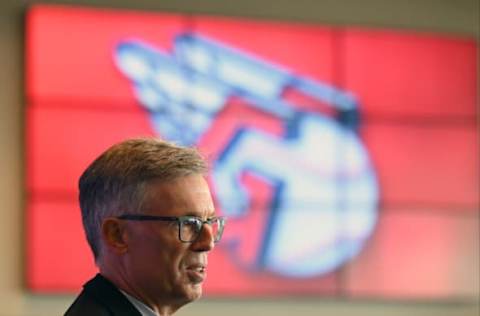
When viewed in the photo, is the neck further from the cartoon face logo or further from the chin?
the cartoon face logo

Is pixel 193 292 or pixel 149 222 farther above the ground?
pixel 149 222

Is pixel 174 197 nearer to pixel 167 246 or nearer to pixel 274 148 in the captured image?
pixel 167 246

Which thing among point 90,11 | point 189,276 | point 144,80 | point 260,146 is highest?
point 90,11

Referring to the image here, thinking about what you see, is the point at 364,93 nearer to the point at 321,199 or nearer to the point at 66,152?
the point at 321,199

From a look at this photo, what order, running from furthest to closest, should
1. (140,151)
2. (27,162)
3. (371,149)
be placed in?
(371,149), (27,162), (140,151)

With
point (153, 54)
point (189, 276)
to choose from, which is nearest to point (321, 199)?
point (153, 54)

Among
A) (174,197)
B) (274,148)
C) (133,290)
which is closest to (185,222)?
(174,197)

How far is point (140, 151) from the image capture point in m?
1.80

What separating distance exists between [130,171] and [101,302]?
0.23 m

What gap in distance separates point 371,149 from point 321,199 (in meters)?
0.44

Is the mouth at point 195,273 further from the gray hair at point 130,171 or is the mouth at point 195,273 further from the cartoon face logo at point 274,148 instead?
the cartoon face logo at point 274,148

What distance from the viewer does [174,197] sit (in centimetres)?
180

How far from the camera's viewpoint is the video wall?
5684 millimetres

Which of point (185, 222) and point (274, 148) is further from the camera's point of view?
point (274, 148)
